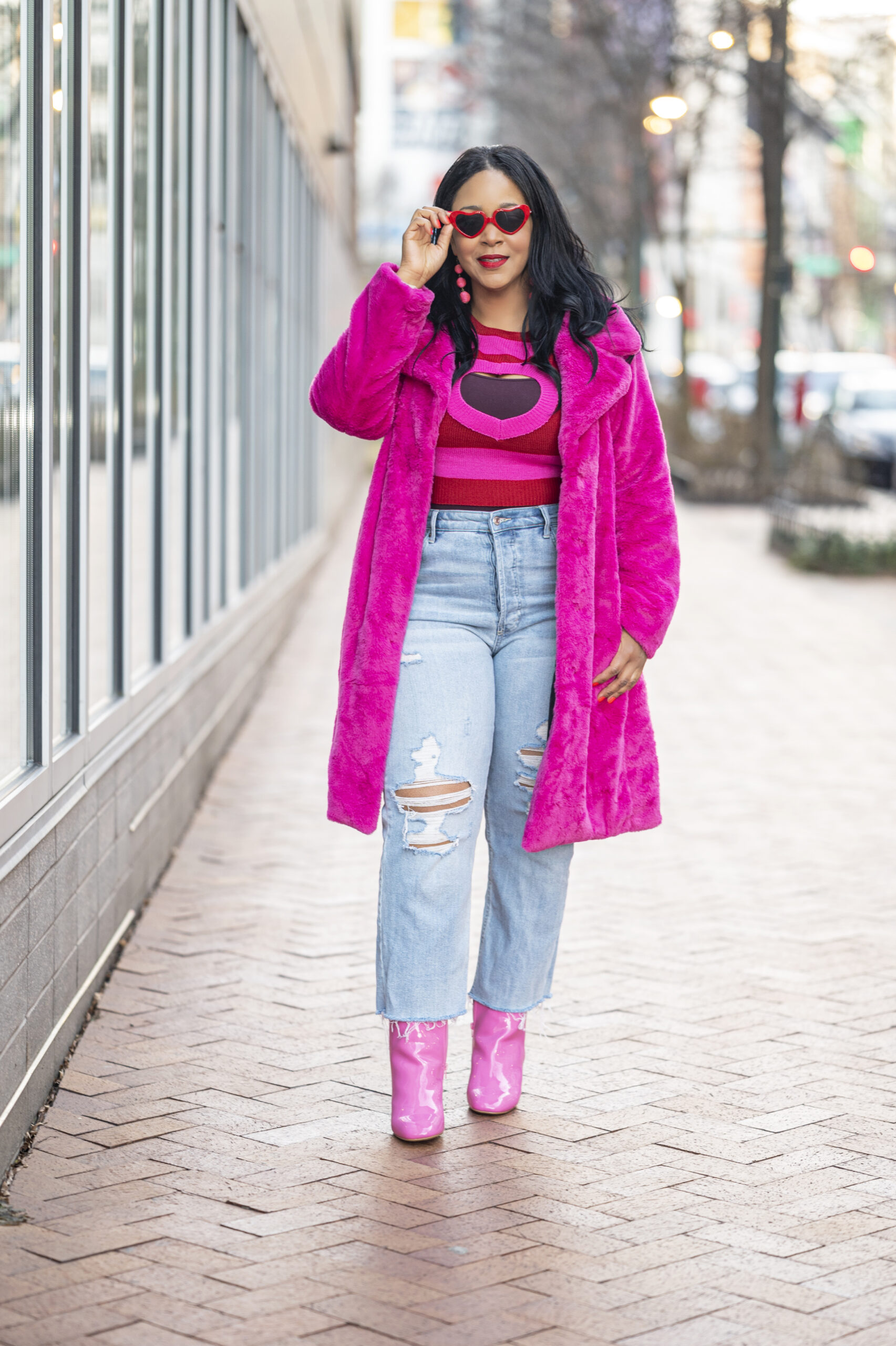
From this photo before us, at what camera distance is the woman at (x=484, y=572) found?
3619mm

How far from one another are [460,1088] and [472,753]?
2.99 feet

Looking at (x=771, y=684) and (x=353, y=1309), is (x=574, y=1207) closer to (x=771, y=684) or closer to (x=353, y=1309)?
(x=353, y=1309)

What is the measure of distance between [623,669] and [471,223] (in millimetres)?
923

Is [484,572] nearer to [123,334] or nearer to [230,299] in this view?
[123,334]

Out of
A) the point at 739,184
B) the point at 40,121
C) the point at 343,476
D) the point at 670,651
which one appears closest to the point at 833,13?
the point at 343,476

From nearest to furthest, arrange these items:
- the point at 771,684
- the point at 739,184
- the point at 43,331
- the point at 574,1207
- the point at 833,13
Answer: the point at 574,1207 < the point at 43,331 < the point at 771,684 < the point at 833,13 < the point at 739,184

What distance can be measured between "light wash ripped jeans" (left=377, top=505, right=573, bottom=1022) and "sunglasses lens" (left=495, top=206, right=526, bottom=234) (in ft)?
1.78

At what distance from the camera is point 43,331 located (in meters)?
4.11

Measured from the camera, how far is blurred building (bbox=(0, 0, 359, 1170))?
4.06 m

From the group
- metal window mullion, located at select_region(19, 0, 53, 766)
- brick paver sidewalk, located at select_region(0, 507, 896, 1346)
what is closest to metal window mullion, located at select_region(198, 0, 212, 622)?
brick paver sidewalk, located at select_region(0, 507, 896, 1346)

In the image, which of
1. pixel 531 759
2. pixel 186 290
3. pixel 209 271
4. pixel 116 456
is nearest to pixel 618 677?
pixel 531 759

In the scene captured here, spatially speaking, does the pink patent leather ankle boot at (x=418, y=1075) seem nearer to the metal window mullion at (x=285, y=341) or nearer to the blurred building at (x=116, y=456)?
the blurred building at (x=116, y=456)

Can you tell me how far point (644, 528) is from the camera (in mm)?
3783

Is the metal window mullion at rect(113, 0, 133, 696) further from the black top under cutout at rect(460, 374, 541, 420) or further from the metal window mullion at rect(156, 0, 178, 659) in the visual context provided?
the black top under cutout at rect(460, 374, 541, 420)
